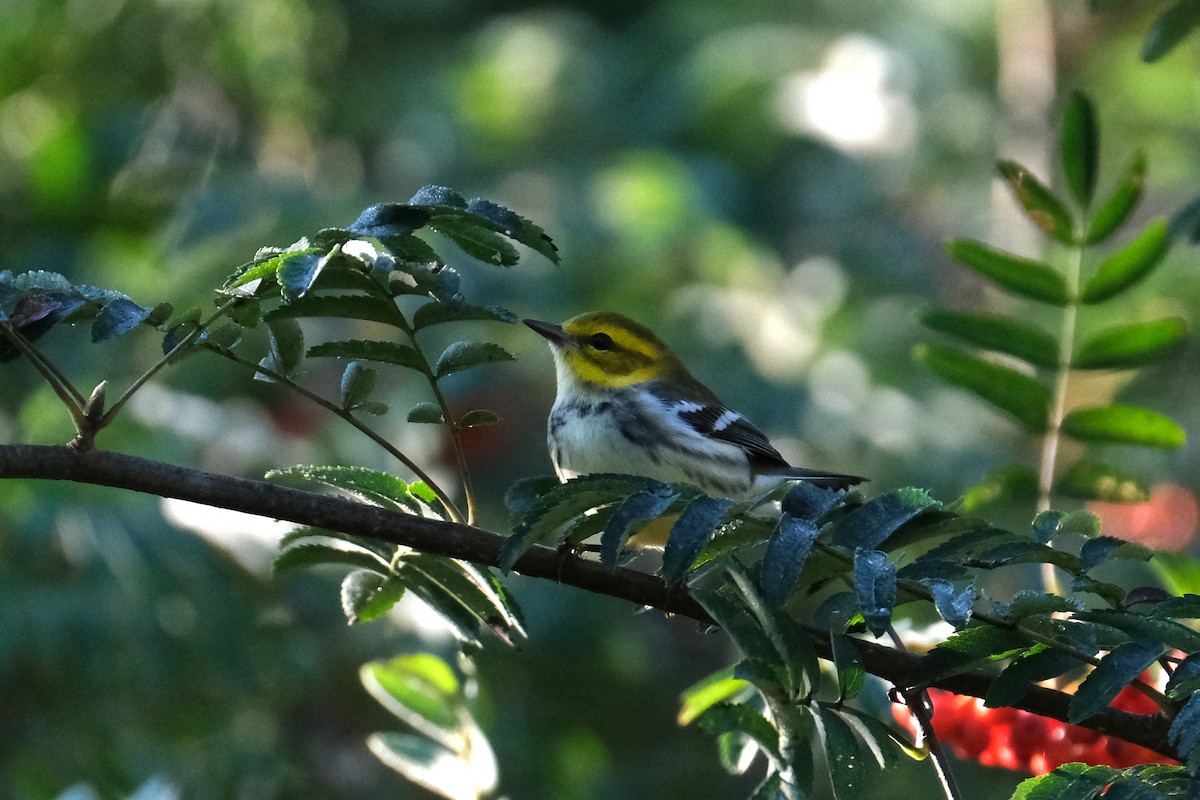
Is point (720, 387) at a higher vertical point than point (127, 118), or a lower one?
lower

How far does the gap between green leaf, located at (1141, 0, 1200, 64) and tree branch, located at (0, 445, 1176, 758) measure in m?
0.86

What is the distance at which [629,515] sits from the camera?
1.17 metres

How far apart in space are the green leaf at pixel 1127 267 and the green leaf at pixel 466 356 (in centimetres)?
98

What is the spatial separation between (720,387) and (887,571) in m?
3.13

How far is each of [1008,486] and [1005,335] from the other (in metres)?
0.27

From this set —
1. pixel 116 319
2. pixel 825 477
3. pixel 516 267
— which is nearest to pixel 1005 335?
pixel 825 477

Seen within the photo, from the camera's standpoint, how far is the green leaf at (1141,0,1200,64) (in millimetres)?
1646

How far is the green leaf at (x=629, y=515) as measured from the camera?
1.16 meters

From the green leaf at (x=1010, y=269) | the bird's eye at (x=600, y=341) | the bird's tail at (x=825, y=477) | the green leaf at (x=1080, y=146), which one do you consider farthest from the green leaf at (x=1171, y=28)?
the bird's eye at (x=600, y=341)

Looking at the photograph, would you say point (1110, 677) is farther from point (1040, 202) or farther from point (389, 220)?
point (1040, 202)

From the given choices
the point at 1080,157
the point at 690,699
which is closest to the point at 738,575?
the point at 690,699

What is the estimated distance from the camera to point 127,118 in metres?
4.63

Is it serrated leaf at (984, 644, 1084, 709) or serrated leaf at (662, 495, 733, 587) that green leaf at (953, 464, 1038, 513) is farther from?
serrated leaf at (662, 495, 733, 587)

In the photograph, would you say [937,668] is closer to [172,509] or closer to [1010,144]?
[172,509]
